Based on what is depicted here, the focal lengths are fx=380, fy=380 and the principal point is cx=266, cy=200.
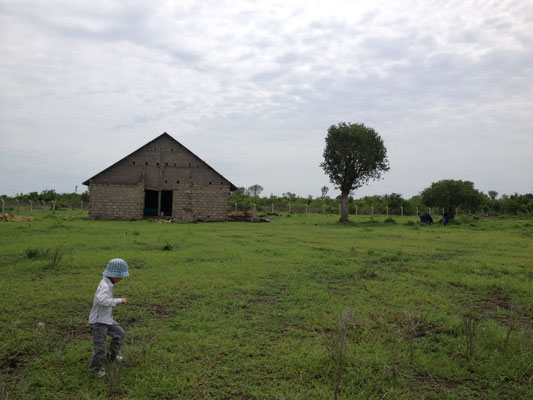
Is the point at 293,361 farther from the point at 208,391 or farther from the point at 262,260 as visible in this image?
the point at 262,260

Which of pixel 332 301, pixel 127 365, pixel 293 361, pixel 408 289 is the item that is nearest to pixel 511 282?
pixel 408 289

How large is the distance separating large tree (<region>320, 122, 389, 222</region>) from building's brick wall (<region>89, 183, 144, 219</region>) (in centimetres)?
1486

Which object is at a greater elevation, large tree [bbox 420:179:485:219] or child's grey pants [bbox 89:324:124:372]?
large tree [bbox 420:179:485:219]

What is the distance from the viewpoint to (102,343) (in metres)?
4.18

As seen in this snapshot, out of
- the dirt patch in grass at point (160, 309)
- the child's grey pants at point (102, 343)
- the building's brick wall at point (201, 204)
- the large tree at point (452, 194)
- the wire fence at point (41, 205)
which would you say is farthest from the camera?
the wire fence at point (41, 205)

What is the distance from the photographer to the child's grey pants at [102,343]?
13.7ft

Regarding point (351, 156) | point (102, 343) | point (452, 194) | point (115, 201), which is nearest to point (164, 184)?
point (115, 201)

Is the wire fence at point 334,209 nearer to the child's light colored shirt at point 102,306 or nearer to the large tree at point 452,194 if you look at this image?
the large tree at point 452,194

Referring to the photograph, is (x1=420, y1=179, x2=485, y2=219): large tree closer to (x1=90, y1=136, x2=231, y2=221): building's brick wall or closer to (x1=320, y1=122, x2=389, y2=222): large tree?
(x1=320, y1=122, x2=389, y2=222): large tree

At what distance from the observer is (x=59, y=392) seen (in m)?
3.81

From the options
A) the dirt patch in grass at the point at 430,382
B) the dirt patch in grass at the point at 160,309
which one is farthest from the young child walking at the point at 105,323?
the dirt patch in grass at the point at 430,382

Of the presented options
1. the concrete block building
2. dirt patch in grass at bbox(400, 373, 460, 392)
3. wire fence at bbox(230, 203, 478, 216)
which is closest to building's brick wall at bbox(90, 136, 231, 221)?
the concrete block building

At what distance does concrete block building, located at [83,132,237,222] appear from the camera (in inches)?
1110

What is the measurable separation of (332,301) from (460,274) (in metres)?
4.35
